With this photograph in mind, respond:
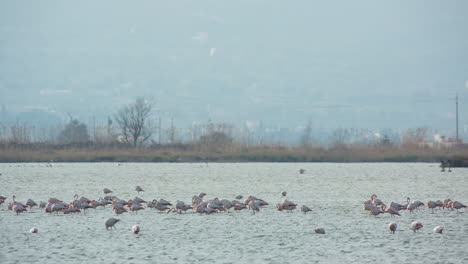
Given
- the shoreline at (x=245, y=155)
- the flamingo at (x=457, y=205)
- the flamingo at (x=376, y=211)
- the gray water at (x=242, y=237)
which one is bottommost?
the gray water at (x=242, y=237)

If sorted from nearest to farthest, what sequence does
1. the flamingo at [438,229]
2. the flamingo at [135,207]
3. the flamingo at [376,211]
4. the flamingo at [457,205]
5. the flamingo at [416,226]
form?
the flamingo at [438,229] → the flamingo at [416,226] → the flamingo at [376,211] → the flamingo at [135,207] → the flamingo at [457,205]

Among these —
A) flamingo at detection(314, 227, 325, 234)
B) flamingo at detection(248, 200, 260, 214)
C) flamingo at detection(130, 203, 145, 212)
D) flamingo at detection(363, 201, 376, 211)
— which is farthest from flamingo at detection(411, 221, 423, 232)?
flamingo at detection(130, 203, 145, 212)

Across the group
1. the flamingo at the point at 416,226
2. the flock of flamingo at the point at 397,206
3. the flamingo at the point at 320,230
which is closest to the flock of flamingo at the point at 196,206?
the flock of flamingo at the point at 397,206

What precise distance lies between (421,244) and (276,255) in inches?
131

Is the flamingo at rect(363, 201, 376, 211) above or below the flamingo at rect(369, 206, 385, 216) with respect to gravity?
above

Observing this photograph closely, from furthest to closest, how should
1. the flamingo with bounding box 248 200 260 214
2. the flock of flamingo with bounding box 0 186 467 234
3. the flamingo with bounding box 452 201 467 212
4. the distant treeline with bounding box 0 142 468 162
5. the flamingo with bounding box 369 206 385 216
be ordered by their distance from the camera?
1. the distant treeline with bounding box 0 142 468 162
2. the flamingo with bounding box 452 201 467 212
3. the flamingo with bounding box 248 200 260 214
4. the flock of flamingo with bounding box 0 186 467 234
5. the flamingo with bounding box 369 206 385 216

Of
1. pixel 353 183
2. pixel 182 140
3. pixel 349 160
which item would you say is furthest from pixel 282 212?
pixel 182 140

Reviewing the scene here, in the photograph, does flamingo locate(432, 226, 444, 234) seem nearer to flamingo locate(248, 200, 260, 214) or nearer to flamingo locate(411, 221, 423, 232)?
flamingo locate(411, 221, 423, 232)

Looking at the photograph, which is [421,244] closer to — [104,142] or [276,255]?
[276,255]

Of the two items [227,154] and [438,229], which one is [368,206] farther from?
[227,154]

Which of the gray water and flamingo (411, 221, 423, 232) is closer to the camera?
the gray water

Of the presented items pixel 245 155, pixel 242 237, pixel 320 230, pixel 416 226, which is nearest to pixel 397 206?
pixel 416 226

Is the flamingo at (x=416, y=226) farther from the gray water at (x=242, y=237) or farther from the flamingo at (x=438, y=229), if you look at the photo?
the flamingo at (x=438, y=229)

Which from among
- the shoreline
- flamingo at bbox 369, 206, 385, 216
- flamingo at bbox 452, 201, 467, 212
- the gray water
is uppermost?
the shoreline
